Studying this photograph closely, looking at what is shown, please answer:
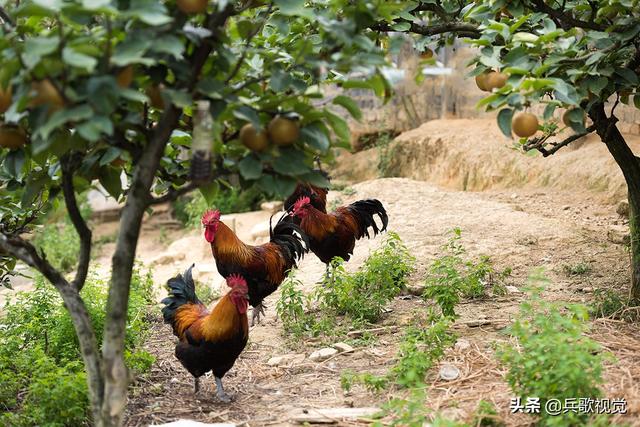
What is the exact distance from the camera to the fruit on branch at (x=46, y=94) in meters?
2.31

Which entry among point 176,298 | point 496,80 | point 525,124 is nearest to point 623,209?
point 496,80

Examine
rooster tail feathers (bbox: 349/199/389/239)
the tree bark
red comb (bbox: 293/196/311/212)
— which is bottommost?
rooster tail feathers (bbox: 349/199/389/239)

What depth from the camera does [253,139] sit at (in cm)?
271

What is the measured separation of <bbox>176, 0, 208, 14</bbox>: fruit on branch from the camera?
8.10 ft

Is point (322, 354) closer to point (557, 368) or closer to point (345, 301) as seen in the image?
point (345, 301)

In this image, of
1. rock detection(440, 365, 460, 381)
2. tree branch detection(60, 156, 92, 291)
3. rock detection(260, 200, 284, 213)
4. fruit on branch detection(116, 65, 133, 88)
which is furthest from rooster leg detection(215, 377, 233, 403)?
rock detection(260, 200, 284, 213)

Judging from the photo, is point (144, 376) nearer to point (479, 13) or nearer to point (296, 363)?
point (296, 363)

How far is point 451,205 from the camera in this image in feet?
28.9

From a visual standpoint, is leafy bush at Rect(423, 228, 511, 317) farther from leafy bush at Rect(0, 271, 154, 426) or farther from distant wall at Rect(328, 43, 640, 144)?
distant wall at Rect(328, 43, 640, 144)

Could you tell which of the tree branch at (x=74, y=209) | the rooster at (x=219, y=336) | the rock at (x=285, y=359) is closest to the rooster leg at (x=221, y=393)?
the rooster at (x=219, y=336)

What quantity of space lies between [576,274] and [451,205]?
9.59ft

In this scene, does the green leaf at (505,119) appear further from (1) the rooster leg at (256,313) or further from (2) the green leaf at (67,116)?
(1) the rooster leg at (256,313)

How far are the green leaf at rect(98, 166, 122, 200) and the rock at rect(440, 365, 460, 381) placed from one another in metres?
2.09

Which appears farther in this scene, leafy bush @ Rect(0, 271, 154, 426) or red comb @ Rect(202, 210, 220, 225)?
red comb @ Rect(202, 210, 220, 225)
